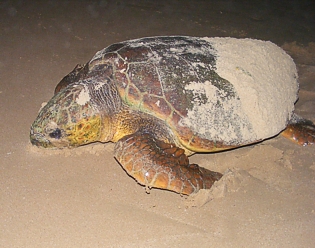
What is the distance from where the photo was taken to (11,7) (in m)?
5.12

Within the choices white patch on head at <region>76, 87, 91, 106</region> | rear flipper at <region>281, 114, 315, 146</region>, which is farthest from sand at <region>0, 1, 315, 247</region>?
white patch on head at <region>76, 87, 91, 106</region>

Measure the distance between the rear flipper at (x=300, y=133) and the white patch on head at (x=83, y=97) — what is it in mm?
1752

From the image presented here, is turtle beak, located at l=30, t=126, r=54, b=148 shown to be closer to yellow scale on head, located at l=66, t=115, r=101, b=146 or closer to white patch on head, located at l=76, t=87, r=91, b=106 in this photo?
yellow scale on head, located at l=66, t=115, r=101, b=146

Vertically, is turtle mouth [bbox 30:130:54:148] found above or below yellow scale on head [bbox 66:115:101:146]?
below

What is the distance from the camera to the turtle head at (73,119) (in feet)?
7.07

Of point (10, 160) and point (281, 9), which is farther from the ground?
point (281, 9)

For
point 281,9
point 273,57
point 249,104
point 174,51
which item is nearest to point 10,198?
point 174,51

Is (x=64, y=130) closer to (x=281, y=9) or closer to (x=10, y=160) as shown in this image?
(x=10, y=160)

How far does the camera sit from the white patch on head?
7.25 feet

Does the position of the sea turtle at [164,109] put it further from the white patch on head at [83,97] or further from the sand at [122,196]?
the sand at [122,196]

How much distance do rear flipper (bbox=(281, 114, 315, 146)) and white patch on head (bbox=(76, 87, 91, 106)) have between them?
175cm

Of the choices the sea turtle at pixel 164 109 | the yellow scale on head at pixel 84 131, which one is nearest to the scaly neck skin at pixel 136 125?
the sea turtle at pixel 164 109

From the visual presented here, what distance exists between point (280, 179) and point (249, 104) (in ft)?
2.03

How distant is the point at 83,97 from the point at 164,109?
1.93ft
